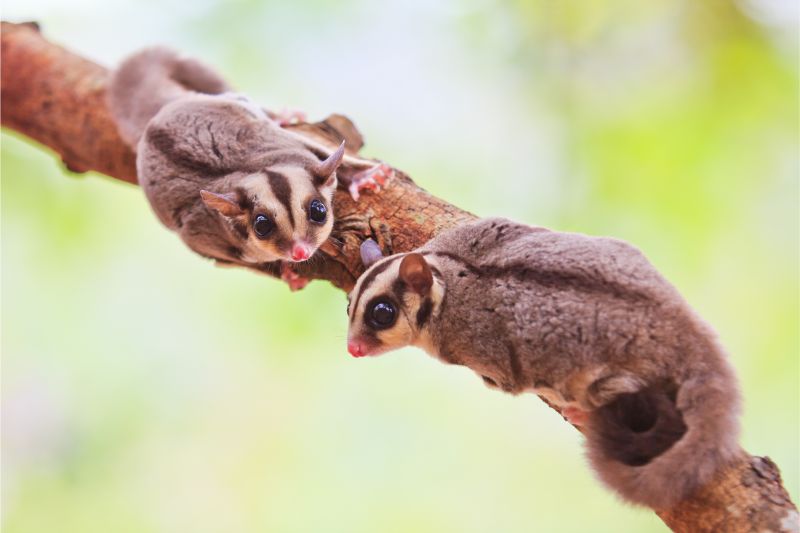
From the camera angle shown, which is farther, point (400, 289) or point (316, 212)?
point (316, 212)

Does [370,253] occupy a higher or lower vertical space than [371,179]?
lower

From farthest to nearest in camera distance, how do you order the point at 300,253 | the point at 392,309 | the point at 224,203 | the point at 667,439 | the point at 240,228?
the point at 240,228, the point at 224,203, the point at 300,253, the point at 392,309, the point at 667,439

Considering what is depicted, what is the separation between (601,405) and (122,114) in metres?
3.09

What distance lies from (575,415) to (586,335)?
14.2 inches

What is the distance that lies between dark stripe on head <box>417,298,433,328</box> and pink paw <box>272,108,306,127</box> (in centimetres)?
177

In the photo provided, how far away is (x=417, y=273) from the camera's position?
2.85m

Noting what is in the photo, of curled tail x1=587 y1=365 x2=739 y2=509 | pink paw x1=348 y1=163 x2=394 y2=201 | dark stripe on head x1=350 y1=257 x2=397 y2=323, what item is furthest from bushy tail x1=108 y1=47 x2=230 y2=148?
curled tail x1=587 y1=365 x2=739 y2=509

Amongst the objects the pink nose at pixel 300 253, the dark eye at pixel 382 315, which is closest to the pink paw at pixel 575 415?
the dark eye at pixel 382 315

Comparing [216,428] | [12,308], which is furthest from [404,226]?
[12,308]

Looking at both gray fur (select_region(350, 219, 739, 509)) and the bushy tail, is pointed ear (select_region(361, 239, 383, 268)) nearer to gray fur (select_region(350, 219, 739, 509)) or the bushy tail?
gray fur (select_region(350, 219, 739, 509))

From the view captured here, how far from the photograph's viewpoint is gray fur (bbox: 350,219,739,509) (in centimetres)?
242

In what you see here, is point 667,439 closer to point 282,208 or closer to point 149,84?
point 282,208

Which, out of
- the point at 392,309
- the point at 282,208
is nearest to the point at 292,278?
the point at 282,208

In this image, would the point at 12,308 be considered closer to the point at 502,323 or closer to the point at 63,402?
the point at 63,402
